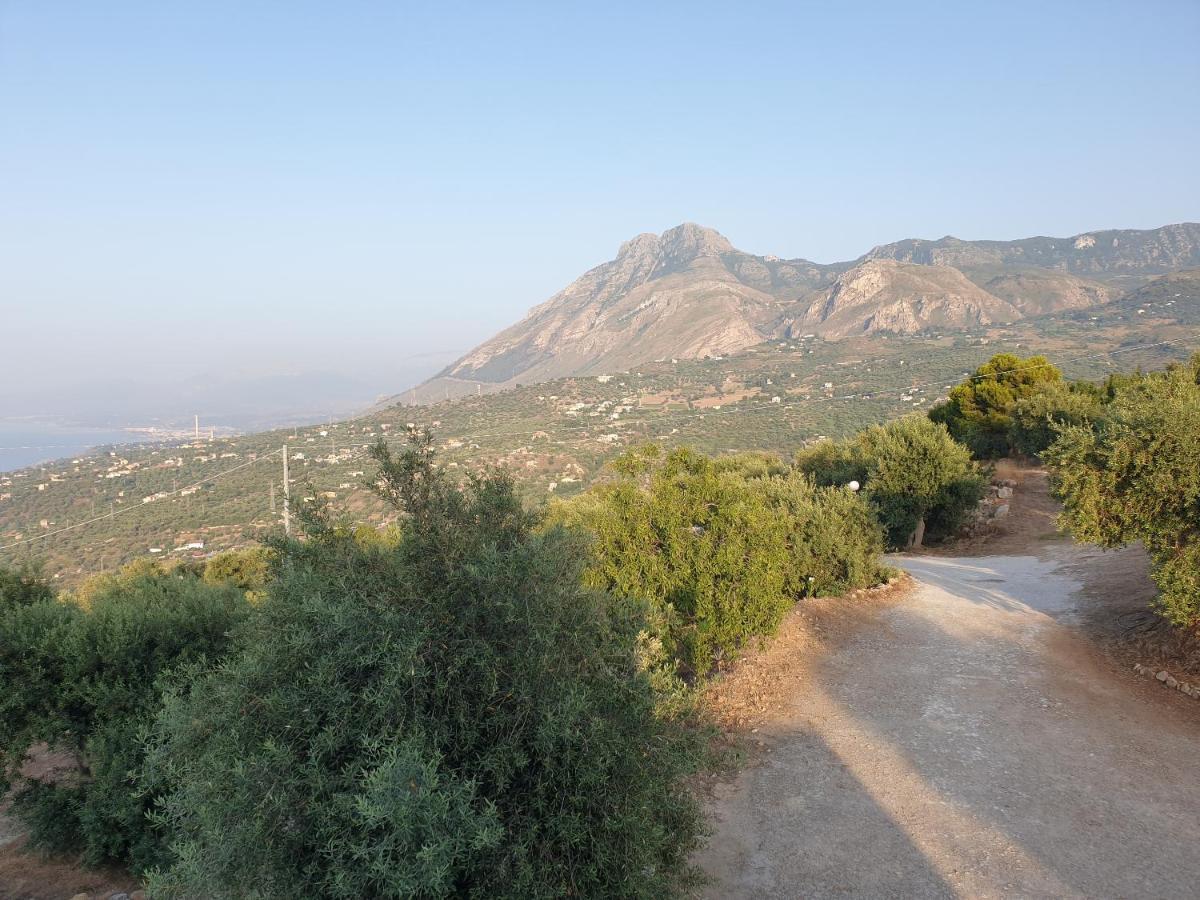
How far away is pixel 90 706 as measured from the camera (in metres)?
7.87

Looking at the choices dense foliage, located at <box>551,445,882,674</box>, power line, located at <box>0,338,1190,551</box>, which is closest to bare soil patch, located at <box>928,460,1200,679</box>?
dense foliage, located at <box>551,445,882,674</box>

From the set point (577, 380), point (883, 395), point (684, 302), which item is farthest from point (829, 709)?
point (684, 302)

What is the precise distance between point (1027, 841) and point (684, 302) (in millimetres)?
193137

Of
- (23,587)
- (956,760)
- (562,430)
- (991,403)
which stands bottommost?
(956,760)

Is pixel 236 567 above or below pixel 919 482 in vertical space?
below

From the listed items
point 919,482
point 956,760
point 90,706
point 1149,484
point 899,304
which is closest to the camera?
point 956,760

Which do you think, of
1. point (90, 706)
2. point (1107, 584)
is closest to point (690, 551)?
point (90, 706)

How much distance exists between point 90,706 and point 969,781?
33.5ft

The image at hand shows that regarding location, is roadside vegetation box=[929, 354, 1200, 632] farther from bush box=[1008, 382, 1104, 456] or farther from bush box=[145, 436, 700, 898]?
bush box=[1008, 382, 1104, 456]

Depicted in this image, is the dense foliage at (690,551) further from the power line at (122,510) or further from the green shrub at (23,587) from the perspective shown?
the power line at (122,510)

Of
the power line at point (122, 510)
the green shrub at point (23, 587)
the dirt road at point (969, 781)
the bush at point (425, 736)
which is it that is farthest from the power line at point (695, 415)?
the dirt road at point (969, 781)

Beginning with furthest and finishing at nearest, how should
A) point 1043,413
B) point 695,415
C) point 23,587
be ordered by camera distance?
point 695,415 < point 1043,413 < point 23,587

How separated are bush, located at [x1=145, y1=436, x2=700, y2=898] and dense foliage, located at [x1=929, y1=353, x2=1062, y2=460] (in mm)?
27058

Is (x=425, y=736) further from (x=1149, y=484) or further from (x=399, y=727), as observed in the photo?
(x=1149, y=484)
